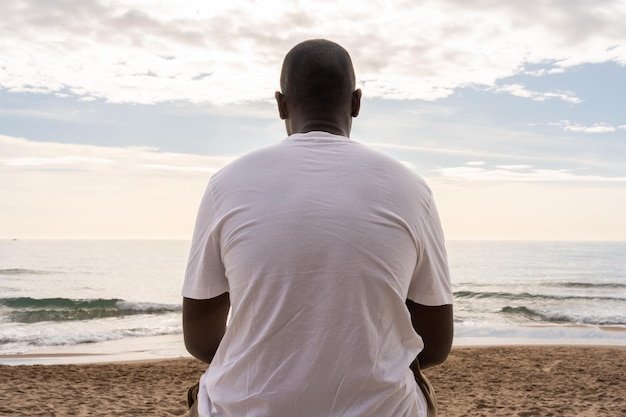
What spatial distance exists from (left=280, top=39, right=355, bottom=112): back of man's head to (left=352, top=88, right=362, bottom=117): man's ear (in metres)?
0.04

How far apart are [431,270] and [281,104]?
54 centimetres

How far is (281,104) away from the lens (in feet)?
5.07

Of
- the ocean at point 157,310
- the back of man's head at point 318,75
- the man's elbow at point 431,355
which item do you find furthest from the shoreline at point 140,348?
the back of man's head at point 318,75

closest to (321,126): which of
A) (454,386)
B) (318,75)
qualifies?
(318,75)

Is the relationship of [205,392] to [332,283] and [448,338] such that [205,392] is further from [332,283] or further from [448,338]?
[448,338]

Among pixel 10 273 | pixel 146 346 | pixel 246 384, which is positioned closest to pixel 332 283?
pixel 246 384

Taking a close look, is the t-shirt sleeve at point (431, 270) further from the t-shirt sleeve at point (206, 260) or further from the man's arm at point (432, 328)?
the t-shirt sleeve at point (206, 260)

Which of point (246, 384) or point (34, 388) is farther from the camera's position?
point (34, 388)

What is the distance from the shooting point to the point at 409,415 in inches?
51.7

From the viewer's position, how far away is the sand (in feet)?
23.8

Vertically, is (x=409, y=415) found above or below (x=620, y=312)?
above

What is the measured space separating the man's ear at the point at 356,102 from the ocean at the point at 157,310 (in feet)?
36.8

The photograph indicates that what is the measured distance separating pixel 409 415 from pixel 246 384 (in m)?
0.35

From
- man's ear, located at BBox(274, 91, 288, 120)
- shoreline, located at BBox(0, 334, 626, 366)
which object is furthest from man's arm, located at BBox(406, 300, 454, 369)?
shoreline, located at BBox(0, 334, 626, 366)
